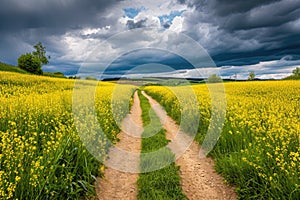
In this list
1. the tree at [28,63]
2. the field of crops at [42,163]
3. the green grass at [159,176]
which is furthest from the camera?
the tree at [28,63]

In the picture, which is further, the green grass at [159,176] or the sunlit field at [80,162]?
the green grass at [159,176]

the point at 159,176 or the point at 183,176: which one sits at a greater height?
the point at 159,176

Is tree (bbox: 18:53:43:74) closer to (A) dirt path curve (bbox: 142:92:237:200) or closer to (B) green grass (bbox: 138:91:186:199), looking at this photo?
(B) green grass (bbox: 138:91:186:199)

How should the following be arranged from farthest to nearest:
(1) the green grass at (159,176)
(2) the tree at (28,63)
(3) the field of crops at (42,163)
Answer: (2) the tree at (28,63) → (1) the green grass at (159,176) → (3) the field of crops at (42,163)

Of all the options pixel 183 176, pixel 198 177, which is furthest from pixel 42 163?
pixel 198 177

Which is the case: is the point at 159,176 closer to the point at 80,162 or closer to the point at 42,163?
the point at 80,162

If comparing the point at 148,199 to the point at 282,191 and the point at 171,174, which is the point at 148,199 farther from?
the point at 282,191

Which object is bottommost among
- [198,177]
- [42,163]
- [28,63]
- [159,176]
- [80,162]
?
[198,177]

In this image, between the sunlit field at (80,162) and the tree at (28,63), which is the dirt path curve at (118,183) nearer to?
the sunlit field at (80,162)

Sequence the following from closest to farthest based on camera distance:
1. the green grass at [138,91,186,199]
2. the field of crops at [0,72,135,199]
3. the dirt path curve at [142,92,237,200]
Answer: the field of crops at [0,72,135,199] < the green grass at [138,91,186,199] < the dirt path curve at [142,92,237,200]

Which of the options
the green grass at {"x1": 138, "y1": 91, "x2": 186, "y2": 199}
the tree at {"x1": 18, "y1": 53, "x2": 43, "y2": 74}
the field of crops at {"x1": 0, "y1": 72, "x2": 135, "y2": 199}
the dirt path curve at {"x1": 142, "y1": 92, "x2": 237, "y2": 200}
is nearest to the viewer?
the field of crops at {"x1": 0, "y1": 72, "x2": 135, "y2": 199}

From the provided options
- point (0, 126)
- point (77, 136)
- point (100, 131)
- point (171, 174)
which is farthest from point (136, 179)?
point (0, 126)

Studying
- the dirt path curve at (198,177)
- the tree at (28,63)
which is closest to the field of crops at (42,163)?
the dirt path curve at (198,177)

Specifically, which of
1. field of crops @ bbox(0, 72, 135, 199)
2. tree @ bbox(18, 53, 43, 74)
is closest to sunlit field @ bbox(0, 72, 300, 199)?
field of crops @ bbox(0, 72, 135, 199)
